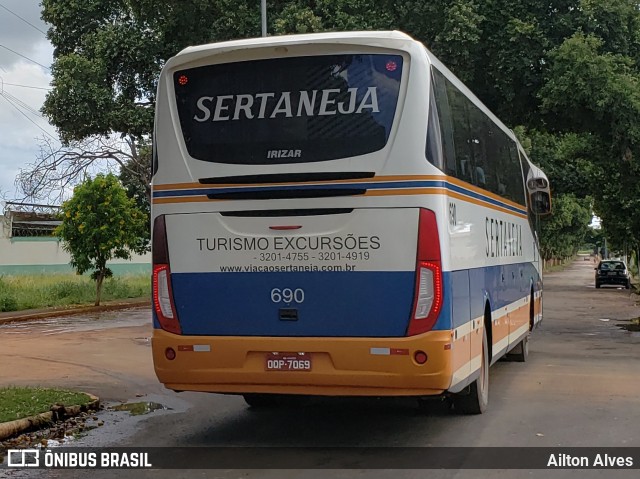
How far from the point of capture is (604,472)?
7055mm

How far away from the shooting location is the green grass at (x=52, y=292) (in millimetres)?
27062

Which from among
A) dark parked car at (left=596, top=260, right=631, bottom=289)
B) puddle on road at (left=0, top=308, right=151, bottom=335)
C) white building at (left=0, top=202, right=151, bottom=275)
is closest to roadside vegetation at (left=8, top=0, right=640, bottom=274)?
puddle on road at (left=0, top=308, right=151, bottom=335)

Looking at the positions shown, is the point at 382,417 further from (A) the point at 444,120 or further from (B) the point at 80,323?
(B) the point at 80,323

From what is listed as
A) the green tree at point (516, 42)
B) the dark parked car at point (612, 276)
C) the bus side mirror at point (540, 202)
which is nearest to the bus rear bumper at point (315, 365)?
the bus side mirror at point (540, 202)

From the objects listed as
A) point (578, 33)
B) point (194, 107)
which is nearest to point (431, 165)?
point (194, 107)

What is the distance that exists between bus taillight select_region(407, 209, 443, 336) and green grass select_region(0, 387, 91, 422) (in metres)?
4.38

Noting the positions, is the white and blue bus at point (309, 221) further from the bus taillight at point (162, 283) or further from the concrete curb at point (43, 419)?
the concrete curb at point (43, 419)

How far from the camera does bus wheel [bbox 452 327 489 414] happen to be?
9.38 m

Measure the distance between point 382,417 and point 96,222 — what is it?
63.5 feet

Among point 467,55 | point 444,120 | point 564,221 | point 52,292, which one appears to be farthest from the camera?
point 564,221

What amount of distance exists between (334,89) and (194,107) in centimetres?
135

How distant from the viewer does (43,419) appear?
29.8ft

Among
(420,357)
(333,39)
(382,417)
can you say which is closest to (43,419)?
(382,417)

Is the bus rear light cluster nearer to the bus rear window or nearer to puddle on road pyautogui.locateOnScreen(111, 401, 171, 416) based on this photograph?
the bus rear window
